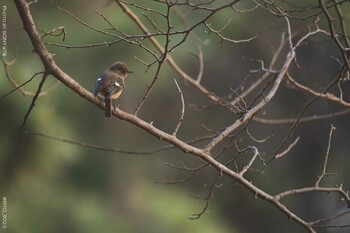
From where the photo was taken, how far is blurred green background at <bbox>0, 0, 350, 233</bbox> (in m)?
4.83

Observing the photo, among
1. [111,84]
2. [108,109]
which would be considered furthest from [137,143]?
[108,109]

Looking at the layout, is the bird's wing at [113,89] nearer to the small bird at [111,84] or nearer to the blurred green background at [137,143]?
the small bird at [111,84]

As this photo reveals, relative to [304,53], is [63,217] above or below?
below

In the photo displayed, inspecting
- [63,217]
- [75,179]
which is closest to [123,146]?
[75,179]

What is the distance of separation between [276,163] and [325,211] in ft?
2.71

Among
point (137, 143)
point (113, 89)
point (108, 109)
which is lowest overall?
point (108, 109)

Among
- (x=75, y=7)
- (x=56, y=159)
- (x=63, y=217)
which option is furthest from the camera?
(x=75, y=7)

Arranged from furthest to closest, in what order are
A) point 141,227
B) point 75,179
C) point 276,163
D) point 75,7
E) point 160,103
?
point 160,103 → point 276,163 → point 75,7 → point 141,227 → point 75,179

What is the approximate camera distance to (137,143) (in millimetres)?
8477

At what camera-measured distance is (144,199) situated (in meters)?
7.55

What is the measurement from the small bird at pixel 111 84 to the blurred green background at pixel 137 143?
679mm

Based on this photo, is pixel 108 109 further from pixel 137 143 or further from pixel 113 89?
pixel 137 143

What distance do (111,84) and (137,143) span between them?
468 centimetres

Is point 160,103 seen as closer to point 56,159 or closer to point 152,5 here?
point 152,5
